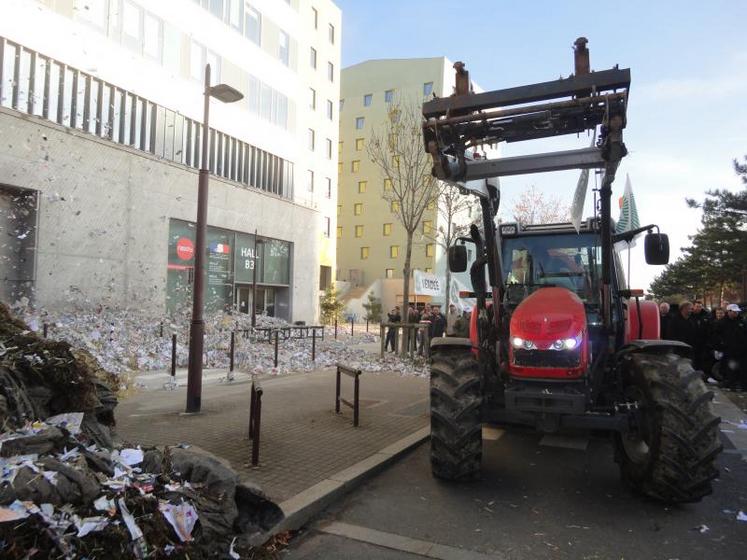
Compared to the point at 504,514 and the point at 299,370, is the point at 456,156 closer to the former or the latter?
the point at 504,514

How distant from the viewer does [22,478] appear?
10.2ft

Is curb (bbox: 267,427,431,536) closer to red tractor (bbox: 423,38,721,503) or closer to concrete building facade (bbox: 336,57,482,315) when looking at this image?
red tractor (bbox: 423,38,721,503)

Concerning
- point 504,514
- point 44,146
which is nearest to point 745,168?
point 504,514

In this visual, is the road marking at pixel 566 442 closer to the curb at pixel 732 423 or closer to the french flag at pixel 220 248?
the curb at pixel 732 423

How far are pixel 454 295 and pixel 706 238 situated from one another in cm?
2117

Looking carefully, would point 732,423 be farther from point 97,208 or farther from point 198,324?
point 97,208

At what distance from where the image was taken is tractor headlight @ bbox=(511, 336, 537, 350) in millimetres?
5051

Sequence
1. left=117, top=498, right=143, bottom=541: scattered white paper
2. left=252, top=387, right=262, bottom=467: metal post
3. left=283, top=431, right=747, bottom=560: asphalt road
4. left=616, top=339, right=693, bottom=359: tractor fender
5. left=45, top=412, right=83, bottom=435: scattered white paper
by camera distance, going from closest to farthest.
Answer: left=117, top=498, right=143, bottom=541: scattered white paper → left=45, top=412, right=83, bottom=435: scattered white paper → left=283, top=431, right=747, bottom=560: asphalt road → left=616, top=339, right=693, bottom=359: tractor fender → left=252, top=387, right=262, bottom=467: metal post

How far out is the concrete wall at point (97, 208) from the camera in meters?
17.2

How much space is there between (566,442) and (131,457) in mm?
5307

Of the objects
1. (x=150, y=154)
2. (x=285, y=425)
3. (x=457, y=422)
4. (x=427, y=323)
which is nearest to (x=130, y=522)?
(x=457, y=422)

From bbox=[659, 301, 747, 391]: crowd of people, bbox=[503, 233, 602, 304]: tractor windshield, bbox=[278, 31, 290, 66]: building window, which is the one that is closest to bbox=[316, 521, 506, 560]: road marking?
bbox=[503, 233, 602, 304]: tractor windshield

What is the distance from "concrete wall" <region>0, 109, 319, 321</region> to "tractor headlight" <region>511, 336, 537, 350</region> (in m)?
16.6

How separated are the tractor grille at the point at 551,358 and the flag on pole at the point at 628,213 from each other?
3.87 metres
